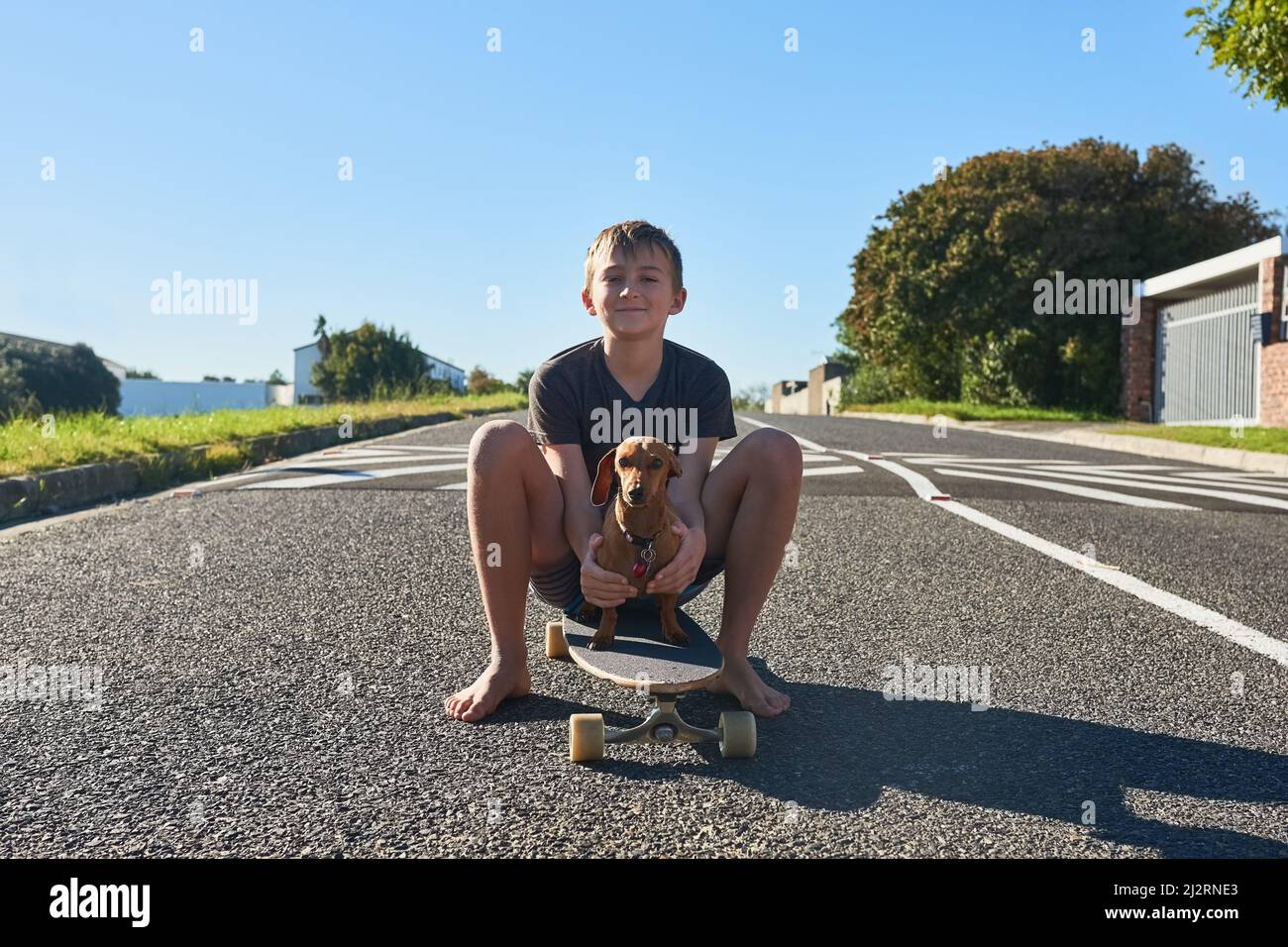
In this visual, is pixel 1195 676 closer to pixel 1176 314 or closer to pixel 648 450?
pixel 648 450

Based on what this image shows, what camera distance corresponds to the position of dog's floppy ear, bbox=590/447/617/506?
2.58m

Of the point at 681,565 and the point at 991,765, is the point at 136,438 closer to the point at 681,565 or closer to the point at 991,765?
the point at 681,565

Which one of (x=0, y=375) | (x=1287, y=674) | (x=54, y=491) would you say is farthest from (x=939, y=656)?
(x=0, y=375)

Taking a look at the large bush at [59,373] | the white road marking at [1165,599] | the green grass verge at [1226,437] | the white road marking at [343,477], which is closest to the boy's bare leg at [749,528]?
the white road marking at [1165,599]

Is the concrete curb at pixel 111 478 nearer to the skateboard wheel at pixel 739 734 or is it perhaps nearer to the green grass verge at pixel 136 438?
the green grass verge at pixel 136 438

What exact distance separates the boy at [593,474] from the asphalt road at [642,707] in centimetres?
22

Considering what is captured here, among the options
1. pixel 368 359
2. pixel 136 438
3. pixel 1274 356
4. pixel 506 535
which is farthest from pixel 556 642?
pixel 368 359

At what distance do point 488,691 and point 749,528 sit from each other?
85 cm

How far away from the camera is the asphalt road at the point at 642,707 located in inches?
77.6

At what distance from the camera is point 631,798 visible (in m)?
2.12

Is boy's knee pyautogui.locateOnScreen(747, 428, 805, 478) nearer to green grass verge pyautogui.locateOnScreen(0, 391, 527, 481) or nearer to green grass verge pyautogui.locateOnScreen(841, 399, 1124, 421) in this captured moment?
green grass verge pyautogui.locateOnScreen(0, 391, 527, 481)

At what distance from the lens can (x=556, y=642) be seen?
3283 millimetres

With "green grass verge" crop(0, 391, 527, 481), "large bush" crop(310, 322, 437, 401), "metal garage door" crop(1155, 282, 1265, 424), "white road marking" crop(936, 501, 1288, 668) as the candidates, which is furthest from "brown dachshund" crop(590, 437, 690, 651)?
"large bush" crop(310, 322, 437, 401)
